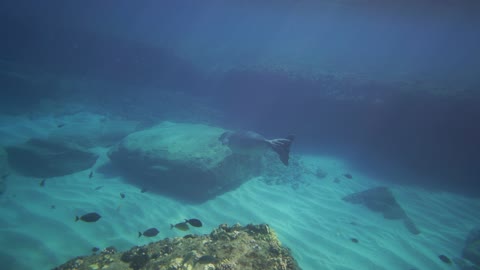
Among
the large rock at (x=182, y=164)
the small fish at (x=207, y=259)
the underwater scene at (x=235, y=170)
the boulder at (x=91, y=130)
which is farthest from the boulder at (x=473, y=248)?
the boulder at (x=91, y=130)

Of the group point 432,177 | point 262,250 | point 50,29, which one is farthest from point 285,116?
point 50,29

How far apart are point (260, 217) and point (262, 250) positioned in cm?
628

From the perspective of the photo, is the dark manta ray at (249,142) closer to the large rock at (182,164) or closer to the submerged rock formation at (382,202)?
the large rock at (182,164)

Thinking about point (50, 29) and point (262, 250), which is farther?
point (50, 29)

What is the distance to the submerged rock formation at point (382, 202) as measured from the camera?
10.5 m

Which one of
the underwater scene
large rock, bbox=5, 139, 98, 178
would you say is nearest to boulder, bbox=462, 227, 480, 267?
the underwater scene

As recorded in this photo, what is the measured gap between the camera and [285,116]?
741 inches

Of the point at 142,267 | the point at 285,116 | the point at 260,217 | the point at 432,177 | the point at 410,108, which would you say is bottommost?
the point at 260,217

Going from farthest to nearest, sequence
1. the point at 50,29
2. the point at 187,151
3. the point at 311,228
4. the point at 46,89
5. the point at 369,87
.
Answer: the point at 50,29 → the point at 46,89 → the point at 369,87 → the point at 187,151 → the point at 311,228

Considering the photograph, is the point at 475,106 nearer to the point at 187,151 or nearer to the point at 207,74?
the point at 187,151

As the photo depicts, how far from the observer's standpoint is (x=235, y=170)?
435 inches

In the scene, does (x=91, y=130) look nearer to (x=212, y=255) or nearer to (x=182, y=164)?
(x=182, y=164)

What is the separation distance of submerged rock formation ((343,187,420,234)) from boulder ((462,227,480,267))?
1583mm

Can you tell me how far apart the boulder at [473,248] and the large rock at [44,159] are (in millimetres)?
14707
